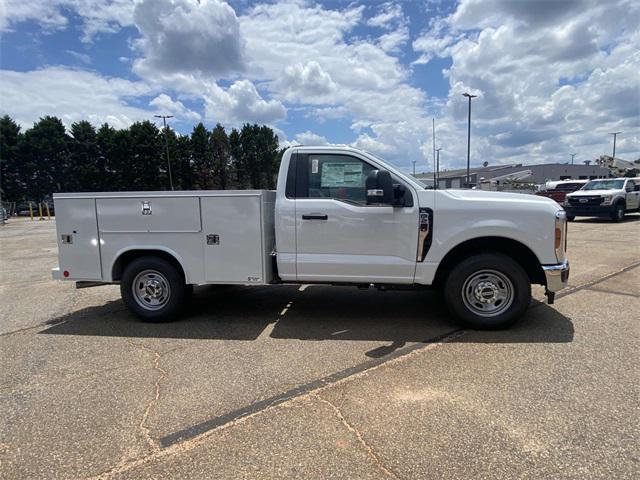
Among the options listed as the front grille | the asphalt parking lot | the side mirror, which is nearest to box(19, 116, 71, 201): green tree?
the front grille

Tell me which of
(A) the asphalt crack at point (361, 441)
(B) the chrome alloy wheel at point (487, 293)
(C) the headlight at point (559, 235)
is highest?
(C) the headlight at point (559, 235)

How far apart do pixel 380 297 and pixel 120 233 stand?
3.73m

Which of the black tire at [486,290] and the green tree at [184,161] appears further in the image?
the green tree at [184,161]

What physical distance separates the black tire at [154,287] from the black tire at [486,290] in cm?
324

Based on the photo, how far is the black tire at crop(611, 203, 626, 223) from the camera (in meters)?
17.7

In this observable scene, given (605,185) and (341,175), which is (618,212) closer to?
(605,185)

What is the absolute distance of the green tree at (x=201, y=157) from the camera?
194 feet

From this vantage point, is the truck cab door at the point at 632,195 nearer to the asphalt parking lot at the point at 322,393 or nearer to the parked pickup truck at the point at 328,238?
the asphalt parking lot at the point at 322,393

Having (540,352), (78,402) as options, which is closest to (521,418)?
(540,352)

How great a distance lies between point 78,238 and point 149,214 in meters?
1.04

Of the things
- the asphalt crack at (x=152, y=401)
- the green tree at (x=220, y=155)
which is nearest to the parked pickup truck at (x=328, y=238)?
the asphalt crack at (x=152, y=401)

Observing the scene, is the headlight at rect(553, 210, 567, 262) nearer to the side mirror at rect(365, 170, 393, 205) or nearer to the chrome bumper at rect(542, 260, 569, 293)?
the chrome bumper at rect(542, 260, 569, 293)

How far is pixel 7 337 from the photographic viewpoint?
4.99 metres

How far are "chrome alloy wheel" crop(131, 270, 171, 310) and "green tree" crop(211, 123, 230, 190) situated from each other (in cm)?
5751
